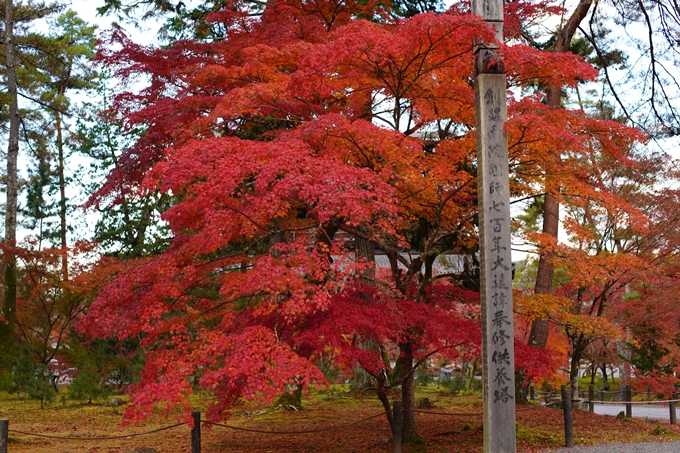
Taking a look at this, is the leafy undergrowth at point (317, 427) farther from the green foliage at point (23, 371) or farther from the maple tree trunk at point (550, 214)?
the maple tree trunk at point (550, 214)

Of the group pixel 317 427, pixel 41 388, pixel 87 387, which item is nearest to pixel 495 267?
pixel 317 427

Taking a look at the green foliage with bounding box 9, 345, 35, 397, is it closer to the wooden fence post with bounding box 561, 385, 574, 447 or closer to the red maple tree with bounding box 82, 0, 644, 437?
the red maple tree with bounding box 82, 0, 644, 437

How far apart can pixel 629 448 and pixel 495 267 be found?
19.4 feet

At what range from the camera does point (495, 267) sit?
583cm

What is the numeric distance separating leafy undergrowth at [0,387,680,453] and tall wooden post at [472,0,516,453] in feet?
10.5

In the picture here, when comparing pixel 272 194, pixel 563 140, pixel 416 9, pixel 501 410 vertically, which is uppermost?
pixel 416 9

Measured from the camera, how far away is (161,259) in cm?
796

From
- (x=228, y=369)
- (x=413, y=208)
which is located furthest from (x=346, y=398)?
(x=228, y=369)

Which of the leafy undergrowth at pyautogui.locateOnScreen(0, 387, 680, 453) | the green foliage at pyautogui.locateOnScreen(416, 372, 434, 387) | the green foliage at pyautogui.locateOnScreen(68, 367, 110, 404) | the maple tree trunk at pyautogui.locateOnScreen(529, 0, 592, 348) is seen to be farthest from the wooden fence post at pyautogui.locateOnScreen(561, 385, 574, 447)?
the green foliage at pyautogui.locateOnScreen(68, 367, 110, 404)

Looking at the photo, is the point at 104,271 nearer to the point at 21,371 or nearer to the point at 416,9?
the point at 21,371

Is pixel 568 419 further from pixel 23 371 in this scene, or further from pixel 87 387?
pixel 23 371

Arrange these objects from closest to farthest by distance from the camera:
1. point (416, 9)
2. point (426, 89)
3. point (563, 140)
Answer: point (563, 140), point (426, 89), point (416, 9)

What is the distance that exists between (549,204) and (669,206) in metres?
2.55

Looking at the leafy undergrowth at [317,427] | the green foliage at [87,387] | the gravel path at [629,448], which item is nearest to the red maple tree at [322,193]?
the leafy undergrowth at [317,427]
